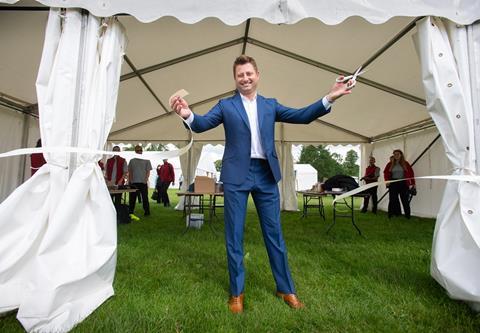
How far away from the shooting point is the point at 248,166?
2.03 metres

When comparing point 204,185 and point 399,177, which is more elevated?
point 399,177

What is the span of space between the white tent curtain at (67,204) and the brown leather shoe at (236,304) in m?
0.87

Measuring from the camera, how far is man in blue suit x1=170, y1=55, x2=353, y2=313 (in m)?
2.03

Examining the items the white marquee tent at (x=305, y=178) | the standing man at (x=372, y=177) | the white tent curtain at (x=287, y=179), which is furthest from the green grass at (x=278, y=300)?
the white marquee tent at (x=305, y=178)

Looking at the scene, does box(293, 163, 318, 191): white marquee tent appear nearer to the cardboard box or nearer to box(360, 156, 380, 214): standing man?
box(360, 156, 380, 214): standing man

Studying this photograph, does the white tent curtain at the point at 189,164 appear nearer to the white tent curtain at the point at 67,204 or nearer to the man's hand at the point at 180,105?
the white tent curtain at the point at 67,204

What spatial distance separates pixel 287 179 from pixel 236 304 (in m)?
7.82

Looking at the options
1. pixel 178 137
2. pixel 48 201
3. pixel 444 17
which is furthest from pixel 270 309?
pixel 178 137

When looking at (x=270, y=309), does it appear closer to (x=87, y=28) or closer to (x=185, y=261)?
(x=185, y=261)

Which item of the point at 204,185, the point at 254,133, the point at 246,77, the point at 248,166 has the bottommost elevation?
the point at 204,185

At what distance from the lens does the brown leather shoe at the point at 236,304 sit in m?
Answer: 1.95

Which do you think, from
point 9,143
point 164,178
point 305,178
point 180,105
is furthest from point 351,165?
point 180,105

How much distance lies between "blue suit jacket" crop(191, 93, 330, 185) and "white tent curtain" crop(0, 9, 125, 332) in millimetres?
852

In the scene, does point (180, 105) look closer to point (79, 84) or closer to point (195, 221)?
point (79, 84)
